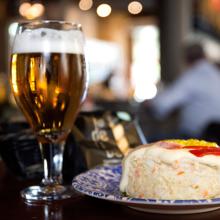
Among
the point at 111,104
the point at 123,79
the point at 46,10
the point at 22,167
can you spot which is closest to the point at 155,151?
the point at 22,167

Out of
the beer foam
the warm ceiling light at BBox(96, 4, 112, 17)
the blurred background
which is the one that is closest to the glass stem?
the beer foam

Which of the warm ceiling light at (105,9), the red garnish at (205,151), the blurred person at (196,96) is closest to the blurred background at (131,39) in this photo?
the warm ceiling light at (105,9)

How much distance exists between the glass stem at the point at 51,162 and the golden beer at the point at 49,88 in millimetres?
12

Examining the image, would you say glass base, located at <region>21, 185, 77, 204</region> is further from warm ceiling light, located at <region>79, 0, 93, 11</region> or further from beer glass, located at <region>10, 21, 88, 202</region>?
warm ceiling light, located at <region>79, 0, 93, 11</region>

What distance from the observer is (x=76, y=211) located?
593 millimetres

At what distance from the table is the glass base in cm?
1

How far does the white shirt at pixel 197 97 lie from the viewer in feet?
12.4

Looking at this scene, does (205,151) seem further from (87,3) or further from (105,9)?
(105,9)

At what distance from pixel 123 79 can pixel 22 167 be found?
29.4ft

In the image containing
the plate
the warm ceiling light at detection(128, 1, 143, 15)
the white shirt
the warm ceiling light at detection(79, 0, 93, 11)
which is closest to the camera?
the plate

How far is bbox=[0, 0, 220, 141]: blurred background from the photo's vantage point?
207 inches

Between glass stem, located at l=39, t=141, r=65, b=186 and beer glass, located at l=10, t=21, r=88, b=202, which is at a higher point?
beer glass, located at l=10, t=21, r=88, b=202

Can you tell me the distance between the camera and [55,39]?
0.70 metres

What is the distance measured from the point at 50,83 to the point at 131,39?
974 centimetres
